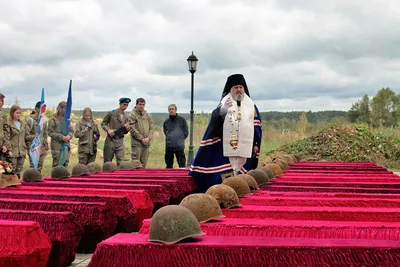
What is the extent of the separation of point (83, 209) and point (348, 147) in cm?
1781

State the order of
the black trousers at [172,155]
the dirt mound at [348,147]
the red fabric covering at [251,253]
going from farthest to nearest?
1. the dirt mound at [348,147]
2. the black trousers at [172,155]
3. the red fabric covering at [251,253]

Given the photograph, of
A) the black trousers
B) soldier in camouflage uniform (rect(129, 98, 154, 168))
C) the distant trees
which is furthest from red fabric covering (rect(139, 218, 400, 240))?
the distant trees

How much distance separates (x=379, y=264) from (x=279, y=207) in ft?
5.34

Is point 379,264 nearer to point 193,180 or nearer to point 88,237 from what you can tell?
point 88,237

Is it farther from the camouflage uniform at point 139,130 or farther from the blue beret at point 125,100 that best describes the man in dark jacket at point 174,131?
the blue beret at point 125,100

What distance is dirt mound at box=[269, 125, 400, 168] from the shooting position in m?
21.7

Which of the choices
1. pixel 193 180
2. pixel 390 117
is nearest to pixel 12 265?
pixel 193 180

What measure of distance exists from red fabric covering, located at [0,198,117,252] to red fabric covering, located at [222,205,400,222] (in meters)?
1.38

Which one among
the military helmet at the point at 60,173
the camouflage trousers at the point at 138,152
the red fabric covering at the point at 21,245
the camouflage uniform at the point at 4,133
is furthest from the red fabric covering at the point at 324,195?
the camouflage trousers at the point at 138,152

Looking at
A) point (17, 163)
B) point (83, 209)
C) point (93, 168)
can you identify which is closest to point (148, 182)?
point (93, 168)

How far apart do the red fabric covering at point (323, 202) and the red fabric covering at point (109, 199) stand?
1.26 m

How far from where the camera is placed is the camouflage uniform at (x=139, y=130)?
13880 mm

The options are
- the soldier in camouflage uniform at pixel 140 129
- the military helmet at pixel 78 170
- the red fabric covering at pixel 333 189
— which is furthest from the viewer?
the soldier in camouflage uniform at pixel 140 129

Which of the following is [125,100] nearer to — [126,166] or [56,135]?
[56,135]
